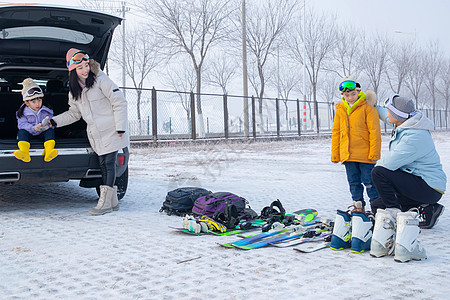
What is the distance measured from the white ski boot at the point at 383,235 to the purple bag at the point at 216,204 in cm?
141

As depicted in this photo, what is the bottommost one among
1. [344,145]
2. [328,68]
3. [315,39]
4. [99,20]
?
[344,145]

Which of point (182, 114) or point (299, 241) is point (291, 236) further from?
point (182, 114)

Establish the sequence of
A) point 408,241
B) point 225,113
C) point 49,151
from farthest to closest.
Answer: point 225,113 < point 49,151 < point 408,241

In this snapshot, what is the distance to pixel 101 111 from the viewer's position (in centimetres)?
457

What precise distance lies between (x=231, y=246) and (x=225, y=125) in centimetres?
1455

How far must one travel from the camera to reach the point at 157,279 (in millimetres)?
2498

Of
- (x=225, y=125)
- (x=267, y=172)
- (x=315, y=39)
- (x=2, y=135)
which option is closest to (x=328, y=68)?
(x=315, y=39)

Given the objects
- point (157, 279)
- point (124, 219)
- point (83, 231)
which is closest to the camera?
point (157, 279)

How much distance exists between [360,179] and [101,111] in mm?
2921

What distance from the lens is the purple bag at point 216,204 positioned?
13.1ft

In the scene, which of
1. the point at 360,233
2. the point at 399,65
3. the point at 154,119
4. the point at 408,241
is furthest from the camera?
the point at 399,65

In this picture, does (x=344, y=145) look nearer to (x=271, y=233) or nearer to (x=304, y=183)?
(x=271, y=233)

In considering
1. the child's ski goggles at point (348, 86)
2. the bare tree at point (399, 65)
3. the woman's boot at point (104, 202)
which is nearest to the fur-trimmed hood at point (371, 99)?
the child's ski goggles at point (348, 86)

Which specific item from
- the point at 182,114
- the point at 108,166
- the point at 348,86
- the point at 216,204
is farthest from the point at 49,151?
the point at 182,114
